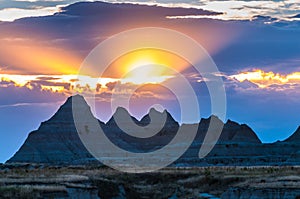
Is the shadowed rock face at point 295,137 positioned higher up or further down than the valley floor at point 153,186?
higher up

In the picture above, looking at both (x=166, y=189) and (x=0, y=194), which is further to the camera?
(x=166, y=189)

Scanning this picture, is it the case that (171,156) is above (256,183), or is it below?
above

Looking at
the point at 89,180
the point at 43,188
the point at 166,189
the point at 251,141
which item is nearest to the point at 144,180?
the point at 166,189

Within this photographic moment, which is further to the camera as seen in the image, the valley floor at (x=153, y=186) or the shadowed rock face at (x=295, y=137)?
the shadowed rock face at (x=295, y=137)

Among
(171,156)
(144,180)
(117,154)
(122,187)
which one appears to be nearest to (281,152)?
(171,156)

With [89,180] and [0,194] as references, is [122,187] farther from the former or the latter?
[0,194]

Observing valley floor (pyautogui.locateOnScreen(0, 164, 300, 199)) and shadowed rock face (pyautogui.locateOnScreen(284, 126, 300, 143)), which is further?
shadowed rock face (pyautogui.locateOnScreen(284, 126, 300, 143))

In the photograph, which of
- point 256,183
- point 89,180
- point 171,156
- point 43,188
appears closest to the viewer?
point 43,188

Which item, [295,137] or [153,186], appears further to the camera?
[295,137]

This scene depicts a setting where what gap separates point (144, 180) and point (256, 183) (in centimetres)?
2033

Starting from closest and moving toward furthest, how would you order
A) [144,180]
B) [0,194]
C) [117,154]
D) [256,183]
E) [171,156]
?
1. [0,194]
2. [256,183]
3. [144,180]
4. [171,156]
5. [117,154]

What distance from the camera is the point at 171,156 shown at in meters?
177

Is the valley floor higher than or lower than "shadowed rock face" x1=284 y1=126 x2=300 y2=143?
lower

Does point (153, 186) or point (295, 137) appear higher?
point (295, 137)
